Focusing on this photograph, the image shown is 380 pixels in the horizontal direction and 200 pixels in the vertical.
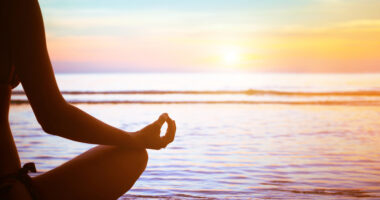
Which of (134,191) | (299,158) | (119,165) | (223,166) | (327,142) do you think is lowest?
(134,191)

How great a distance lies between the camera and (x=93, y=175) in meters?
1.61

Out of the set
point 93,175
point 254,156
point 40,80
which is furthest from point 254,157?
point 40,80

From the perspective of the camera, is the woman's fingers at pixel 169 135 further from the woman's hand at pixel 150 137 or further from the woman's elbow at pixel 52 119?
the woman's elbow at pixel 52 119

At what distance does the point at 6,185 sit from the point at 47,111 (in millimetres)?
302

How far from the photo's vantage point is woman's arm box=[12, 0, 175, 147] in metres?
1.29

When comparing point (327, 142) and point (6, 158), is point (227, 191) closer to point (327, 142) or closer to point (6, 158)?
point (6, 158)

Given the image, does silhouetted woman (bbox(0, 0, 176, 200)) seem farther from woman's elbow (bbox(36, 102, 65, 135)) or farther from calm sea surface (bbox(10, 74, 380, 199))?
calm sea surface (bbox(10, 74, 380, 199))

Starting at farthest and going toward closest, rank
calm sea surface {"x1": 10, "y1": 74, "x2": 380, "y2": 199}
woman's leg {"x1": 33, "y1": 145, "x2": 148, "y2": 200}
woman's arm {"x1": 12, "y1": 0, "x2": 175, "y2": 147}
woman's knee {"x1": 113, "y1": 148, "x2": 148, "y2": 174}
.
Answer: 1. calm sea surface {"x1": 10, "y1": 74, "x2": 380, "y2": 199}
2. woman's knee {"x1": 113, "y1": 148, "x2": 148, "y2": 174}
3. woman's leg {"x1": 33, "y1": 145, "x2": 148, "y2": 200}
4. woman's arm {"x1": 12, "y1": 0, "x2": 175, "y2": 147}

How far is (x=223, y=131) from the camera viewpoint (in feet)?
34.7

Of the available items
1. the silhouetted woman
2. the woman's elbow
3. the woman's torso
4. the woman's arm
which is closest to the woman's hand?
the silhouetted woman

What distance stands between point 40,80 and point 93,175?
1.50ft

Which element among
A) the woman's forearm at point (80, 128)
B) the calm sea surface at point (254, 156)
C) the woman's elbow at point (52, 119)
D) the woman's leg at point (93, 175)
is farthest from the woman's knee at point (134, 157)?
the calm sea surface at point (254, 156)

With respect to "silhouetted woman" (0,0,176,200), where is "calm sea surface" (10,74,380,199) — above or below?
above

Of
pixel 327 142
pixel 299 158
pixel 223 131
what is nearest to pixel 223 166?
pixel 299 158
